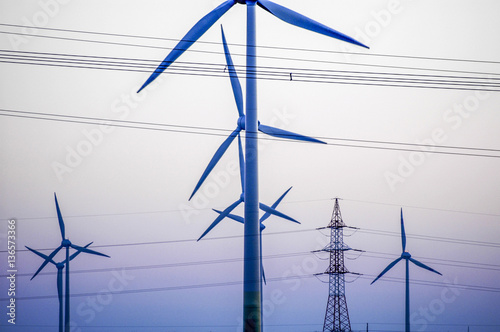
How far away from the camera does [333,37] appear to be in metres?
31.5

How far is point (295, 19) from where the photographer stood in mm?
32562

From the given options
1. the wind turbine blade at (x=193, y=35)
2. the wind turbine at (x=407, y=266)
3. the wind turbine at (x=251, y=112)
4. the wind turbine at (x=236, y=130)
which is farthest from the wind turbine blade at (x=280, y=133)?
the wind turbine at (x=407, y=266)

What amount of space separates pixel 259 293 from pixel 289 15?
42.5 ft

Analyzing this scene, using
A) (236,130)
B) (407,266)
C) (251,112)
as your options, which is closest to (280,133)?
(236,130)

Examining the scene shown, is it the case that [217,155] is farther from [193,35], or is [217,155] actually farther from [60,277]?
[60,277]

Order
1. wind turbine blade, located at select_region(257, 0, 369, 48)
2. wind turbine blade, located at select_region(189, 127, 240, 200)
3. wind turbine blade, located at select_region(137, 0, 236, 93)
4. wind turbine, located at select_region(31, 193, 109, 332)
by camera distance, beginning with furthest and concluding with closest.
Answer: wind turbine, located at select_region(31, 193, 109, 332), wind turbine blade, located at select_region(189, 127, 240, 200), wind turbine blade, located at select_region(257, 0, 369, 48), wind turbine blade, located at select_region(137, 0, 236, 93)

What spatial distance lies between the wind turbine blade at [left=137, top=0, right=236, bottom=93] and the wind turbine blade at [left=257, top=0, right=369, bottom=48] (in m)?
1.68

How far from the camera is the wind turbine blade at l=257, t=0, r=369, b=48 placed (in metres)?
31.3

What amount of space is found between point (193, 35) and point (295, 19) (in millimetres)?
4864

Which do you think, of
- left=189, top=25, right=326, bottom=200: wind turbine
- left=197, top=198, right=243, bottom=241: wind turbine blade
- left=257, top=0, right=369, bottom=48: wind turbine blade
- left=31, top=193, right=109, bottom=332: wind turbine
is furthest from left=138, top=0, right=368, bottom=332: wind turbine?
left=31, top=193, right=109, bottom=332: wind turbine

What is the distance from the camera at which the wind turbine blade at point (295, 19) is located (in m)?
31.3

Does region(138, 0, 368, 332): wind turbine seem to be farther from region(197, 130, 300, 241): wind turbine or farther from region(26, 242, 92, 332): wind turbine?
region(26, 242, 92, 332): wind turbine

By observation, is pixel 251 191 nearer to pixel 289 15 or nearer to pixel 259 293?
pixel 259 293

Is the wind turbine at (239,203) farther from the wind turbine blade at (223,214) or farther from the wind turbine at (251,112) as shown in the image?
→ the wind turbine at (251,112)
